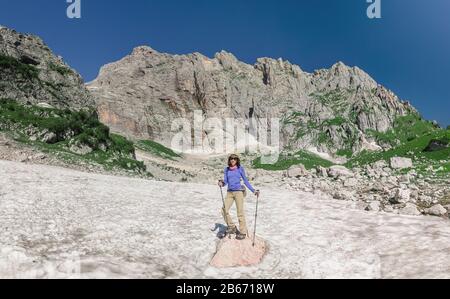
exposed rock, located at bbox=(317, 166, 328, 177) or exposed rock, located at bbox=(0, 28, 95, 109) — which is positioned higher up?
exposed rock, located at bbox=(0, 28, 95, 109)

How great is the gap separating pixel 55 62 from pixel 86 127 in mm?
49627

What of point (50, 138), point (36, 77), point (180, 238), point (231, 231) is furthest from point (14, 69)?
point (231, 231)

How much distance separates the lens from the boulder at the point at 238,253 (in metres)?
13.5

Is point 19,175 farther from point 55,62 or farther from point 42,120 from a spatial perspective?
point 55,62

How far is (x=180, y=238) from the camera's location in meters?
15.8

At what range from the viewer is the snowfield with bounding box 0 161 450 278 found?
12281 millimetres

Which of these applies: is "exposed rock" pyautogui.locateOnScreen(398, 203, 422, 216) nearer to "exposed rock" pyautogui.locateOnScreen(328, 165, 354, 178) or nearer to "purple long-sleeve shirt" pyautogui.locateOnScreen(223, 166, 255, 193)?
"purple long-sleeve shirt" pyautogui.locateOnScreen(223, 166, 255, 193)

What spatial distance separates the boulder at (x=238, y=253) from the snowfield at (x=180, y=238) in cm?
35

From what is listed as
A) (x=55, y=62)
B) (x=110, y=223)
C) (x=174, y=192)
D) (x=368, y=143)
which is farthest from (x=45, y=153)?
(x=368, y=143)

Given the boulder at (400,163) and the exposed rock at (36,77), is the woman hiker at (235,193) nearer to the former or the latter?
the boulder at (400,163)

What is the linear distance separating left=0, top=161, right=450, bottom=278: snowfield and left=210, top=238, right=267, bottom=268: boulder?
35 centimetres

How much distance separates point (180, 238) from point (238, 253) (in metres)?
2.88

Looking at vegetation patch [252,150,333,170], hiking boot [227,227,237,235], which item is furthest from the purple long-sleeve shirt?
vegetation patch [252,150,333,170]

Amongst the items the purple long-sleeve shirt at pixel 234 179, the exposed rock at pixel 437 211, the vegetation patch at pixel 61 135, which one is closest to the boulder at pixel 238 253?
the purple long-sleeve shirt at pixel 234 179
